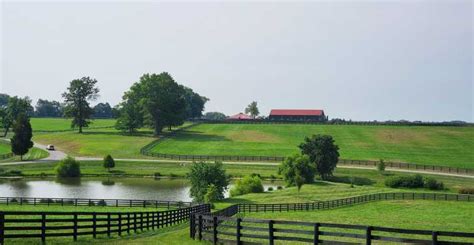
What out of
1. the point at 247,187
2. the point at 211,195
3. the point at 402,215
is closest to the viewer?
the point at 402,215

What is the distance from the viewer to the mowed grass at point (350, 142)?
341ft

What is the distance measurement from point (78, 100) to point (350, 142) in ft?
219

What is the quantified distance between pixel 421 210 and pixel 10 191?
49.5 metres

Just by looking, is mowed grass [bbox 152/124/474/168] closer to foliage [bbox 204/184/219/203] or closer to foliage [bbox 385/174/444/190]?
foliage [bbox 385/174/444/190]

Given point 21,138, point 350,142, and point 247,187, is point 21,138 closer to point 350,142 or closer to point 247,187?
point 247,187

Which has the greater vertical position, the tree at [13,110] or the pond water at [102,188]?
the tree at [13,110]

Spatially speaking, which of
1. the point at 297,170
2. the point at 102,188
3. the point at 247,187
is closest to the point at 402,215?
the point at 247,187

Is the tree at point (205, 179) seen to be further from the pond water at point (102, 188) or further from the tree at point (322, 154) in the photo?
the tree at point (322, 154)

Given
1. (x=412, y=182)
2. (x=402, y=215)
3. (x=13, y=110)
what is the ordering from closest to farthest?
(x=402, y=215), (x=412, y=182), (x=13, y=110)

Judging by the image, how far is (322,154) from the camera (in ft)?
266

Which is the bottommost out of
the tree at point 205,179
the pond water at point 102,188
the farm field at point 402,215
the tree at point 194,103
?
the pond water at point 102,188

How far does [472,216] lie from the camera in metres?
42.6

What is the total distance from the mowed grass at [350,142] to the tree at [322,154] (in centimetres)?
2066

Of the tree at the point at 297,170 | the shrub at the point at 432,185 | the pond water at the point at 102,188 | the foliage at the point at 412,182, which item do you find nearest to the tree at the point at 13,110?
the pond water at the point at 102,188
